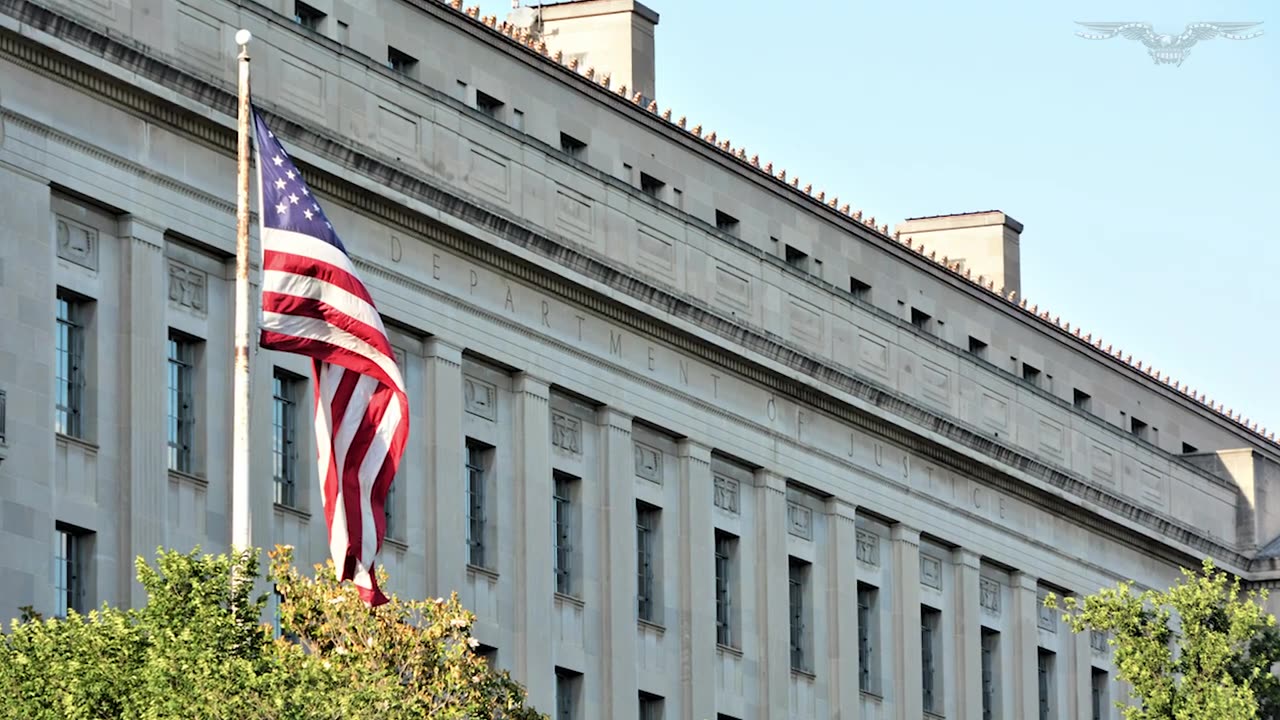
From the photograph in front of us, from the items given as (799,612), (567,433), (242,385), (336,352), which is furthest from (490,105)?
(242,385)

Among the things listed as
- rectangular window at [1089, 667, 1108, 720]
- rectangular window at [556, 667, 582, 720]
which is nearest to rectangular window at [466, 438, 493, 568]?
rectangular window at [556, 667, 582, 720]

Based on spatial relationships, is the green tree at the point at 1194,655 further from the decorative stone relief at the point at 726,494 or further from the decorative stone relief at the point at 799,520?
the decorative stone relief at the point at 799,520

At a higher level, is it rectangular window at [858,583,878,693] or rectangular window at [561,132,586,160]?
rectangular window at [561,132,586,160]

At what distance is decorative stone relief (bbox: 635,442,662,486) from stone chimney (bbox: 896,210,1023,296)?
19850 millimetres

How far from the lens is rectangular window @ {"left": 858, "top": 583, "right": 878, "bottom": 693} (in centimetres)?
7056

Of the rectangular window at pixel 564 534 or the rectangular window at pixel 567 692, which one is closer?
the rectangular window at pixel 567 692

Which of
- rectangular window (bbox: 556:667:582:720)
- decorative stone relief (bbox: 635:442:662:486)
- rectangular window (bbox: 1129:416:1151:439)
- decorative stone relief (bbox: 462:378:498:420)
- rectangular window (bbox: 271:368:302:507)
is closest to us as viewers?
rectangular window (bbox: 271:368:302:507)

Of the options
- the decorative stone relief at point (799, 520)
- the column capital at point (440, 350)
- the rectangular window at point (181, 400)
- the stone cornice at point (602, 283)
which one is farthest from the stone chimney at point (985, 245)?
the rectangular window at point (181, 400)

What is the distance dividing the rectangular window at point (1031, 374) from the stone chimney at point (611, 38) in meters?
14.2

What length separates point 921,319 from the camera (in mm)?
74750

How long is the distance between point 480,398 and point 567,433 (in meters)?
2.79

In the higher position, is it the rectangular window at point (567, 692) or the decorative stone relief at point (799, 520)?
the decorative stone relief at point (799, 520)

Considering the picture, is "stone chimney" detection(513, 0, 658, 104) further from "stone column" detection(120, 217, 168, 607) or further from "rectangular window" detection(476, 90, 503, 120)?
"stone column" detection(120, 217, 168, 607)

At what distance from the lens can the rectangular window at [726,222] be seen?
67688 mm
